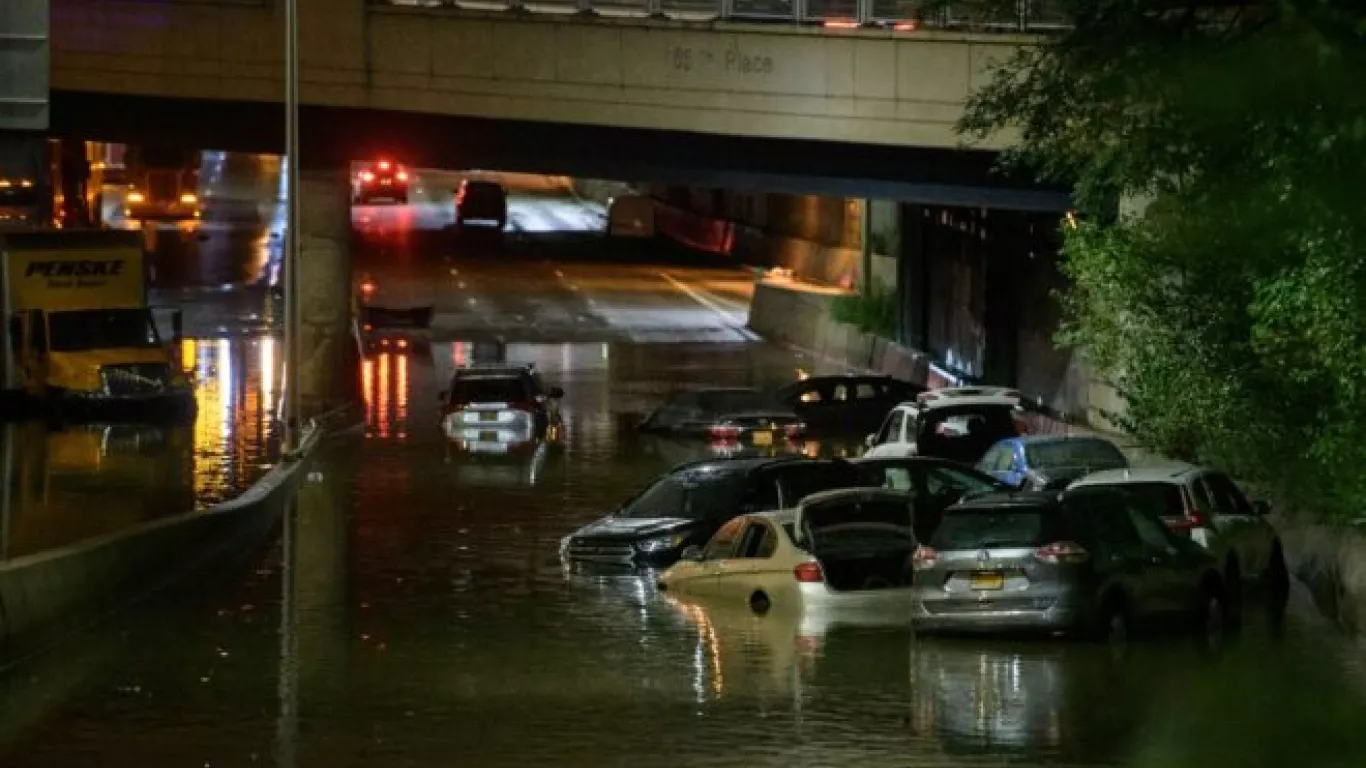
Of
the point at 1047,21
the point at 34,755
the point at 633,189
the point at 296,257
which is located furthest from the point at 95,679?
the point at 633,189

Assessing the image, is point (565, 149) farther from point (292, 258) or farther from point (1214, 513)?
point (1214, 513)

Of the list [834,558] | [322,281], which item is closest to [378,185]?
[322,281]

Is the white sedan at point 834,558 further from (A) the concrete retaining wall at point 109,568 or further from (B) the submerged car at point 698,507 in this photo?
(A) the concrete retaining wall at point 109,568

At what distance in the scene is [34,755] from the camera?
1473cm

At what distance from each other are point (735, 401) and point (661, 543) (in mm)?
16563

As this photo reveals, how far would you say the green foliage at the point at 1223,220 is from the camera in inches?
174

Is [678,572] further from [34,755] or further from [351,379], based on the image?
[351,379]

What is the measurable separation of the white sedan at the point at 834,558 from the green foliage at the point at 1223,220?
3506 mm

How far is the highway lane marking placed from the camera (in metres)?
63.9

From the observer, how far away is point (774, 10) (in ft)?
133

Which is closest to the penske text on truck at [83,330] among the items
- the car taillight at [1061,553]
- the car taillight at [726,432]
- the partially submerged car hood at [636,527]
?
the car taillight at [726,432]

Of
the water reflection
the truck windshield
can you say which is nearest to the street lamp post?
the water reflection

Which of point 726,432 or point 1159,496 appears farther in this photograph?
point 726,432

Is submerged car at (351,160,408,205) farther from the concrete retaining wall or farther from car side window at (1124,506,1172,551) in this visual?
car side window at (1124,506,1172,551)
